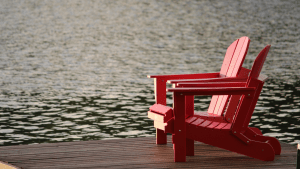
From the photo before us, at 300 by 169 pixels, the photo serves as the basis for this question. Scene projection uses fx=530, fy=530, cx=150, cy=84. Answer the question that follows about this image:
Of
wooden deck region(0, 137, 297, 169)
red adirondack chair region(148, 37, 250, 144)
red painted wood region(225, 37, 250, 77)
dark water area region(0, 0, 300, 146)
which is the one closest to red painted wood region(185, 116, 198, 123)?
red adirondack chair region(148, 37, 250, 144)

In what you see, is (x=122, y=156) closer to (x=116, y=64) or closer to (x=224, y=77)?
(x=224, y=77)

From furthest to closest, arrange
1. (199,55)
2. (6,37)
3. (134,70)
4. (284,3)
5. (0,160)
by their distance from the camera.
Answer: (284,3) → (6,37) → (199,55) → (134,70) → (0,160)

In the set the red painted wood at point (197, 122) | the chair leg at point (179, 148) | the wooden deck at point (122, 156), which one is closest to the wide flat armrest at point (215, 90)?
the red painted wood at point (197, 122)

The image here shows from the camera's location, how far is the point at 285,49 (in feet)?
67.5

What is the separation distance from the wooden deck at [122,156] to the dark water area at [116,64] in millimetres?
2318

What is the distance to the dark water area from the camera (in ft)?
30.3

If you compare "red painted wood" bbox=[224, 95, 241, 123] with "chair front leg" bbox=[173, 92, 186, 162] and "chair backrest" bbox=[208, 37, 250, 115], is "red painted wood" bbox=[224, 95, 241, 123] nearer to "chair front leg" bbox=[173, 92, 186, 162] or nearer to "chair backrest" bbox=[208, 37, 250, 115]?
"chair backrest" bbox=[208, 37, 250, 115]

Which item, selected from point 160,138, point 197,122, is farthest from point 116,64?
point 197,122

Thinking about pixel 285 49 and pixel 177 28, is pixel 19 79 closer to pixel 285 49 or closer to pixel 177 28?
pixel 285 49

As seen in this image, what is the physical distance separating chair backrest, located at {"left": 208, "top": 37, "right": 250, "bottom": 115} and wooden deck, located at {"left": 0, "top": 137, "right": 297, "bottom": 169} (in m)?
0.46

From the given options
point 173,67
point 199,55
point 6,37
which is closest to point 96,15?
point 6,37

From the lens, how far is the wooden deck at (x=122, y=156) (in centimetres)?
512

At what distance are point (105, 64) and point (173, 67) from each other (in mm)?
2526

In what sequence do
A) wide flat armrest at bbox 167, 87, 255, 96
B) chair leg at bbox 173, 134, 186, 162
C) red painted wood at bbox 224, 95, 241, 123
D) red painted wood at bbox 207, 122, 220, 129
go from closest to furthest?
wide flat armrest at bbox 167, 87, 255, 96, chair leg at bbox 173, 134, 186, 162, red painted wood at bbox 207, 122, 220, 129, red painted wood at bbox 224, 95, 241, 123
